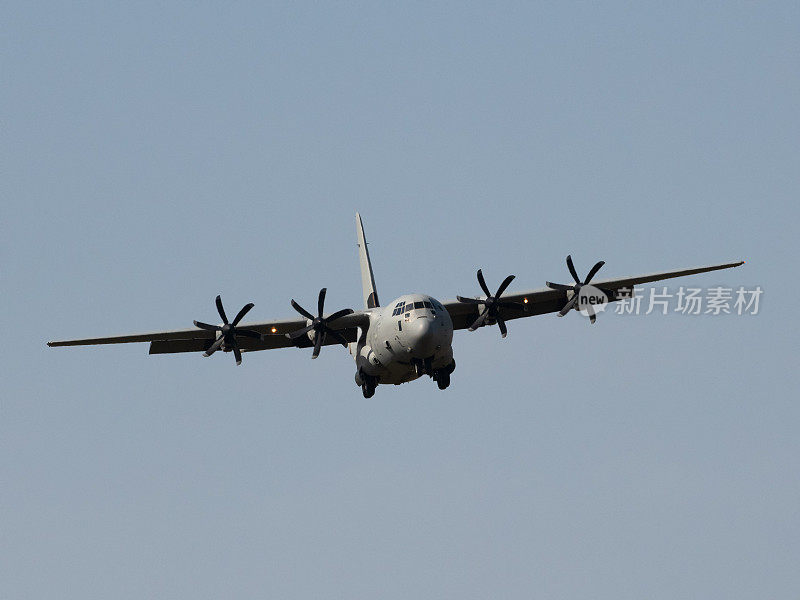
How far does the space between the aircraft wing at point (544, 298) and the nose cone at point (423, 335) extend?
4985mm

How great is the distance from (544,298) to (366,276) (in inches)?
339

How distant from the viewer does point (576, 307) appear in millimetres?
54094

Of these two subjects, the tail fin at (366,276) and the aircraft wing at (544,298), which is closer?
the aircraft wing at (544,298)

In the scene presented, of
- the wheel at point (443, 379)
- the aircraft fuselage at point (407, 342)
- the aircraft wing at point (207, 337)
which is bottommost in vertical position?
the wheel at point (443, 379)

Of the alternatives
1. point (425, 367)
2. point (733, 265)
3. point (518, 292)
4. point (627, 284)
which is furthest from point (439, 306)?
point (733, 265)

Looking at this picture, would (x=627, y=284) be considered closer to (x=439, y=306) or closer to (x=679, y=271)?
(x=679, y=271)

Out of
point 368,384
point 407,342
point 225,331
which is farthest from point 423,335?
point 225,331

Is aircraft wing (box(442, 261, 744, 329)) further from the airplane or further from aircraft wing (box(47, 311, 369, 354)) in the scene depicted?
aircraft wing (box(47, 311, 369, 354))

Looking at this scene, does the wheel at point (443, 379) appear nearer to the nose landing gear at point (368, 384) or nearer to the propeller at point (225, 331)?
the nose landing gear at point (368, 384)

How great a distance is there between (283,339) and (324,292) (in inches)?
Answer: 174

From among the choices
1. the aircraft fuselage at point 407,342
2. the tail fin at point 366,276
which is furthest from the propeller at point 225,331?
the tail fin at point 366,276

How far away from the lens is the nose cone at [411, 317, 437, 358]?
47781 millimetres

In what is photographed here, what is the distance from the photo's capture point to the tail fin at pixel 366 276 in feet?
187

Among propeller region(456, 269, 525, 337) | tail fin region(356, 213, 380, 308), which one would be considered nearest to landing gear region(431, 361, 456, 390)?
propeller region(456, 269, 525, 337)
